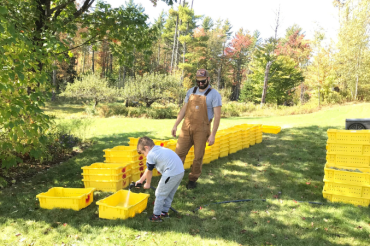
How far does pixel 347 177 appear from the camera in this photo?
4.55m

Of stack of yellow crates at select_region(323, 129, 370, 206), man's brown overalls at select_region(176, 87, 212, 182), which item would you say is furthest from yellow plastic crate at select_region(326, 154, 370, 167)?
man's brown overalls at select_region(176, 87, 212, 182)

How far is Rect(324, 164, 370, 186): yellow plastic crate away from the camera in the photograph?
14.4 ft

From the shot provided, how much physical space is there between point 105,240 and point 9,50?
15.6 feet

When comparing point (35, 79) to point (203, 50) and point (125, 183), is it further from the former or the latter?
point (203, 50)

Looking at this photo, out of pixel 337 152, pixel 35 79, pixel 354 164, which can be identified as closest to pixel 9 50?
pixel 35 79

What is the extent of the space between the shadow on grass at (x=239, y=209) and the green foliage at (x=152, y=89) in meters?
13.9

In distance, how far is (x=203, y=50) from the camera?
40.0 metres

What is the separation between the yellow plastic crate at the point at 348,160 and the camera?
187 inches

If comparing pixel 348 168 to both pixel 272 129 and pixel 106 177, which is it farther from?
pixel 272 129

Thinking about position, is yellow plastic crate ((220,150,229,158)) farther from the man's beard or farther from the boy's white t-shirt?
the boy's white t-shirt

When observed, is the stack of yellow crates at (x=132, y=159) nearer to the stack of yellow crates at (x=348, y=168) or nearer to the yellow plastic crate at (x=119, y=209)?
the yellow plastic crate at (x=119, y=209)

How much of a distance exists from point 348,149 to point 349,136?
27 centimetres

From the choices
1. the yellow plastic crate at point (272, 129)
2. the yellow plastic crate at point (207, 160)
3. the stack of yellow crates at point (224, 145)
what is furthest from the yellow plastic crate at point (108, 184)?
the yellow plastic crate at point (272, 129)

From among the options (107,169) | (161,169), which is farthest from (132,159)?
(161,169)
